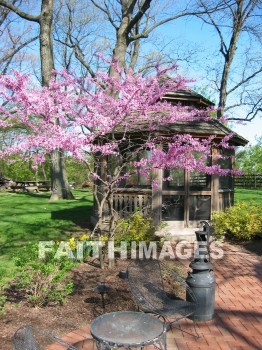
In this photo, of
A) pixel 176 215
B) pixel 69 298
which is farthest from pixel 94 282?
pixel 176 215

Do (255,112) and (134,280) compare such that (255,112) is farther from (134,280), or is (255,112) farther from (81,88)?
(134,280)

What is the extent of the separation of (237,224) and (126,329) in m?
6.73

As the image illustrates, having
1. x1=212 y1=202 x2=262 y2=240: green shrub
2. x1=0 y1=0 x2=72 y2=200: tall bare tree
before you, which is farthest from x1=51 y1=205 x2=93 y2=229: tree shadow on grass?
x1=212 y1=202 x2=262 y2=240: green shrub

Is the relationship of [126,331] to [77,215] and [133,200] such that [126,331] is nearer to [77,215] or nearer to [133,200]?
[133,200]

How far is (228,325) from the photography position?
15.4 feet

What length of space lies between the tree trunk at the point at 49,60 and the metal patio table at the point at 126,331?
1009cm

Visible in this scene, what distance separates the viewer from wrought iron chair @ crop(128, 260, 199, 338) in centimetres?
421

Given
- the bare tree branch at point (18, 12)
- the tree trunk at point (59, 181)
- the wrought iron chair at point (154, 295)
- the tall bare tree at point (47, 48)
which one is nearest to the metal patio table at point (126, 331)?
the wrought iron chair at point (154, 295)

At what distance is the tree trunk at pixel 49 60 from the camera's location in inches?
628

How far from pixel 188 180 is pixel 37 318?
6.37 metres

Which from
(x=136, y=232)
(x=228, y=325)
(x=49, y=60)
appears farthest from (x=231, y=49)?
(x=228, y=325)

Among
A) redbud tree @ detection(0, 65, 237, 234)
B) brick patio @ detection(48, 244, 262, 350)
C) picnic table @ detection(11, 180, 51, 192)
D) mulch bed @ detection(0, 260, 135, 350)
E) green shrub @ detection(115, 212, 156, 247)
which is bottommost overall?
brick patio @ detection(48, 244, 262, 350)

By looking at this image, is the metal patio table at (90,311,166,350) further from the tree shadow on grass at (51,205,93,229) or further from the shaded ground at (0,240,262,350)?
the tree shadow on grass at (51,205,93,229)

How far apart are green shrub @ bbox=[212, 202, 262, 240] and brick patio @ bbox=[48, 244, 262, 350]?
2.42 m
